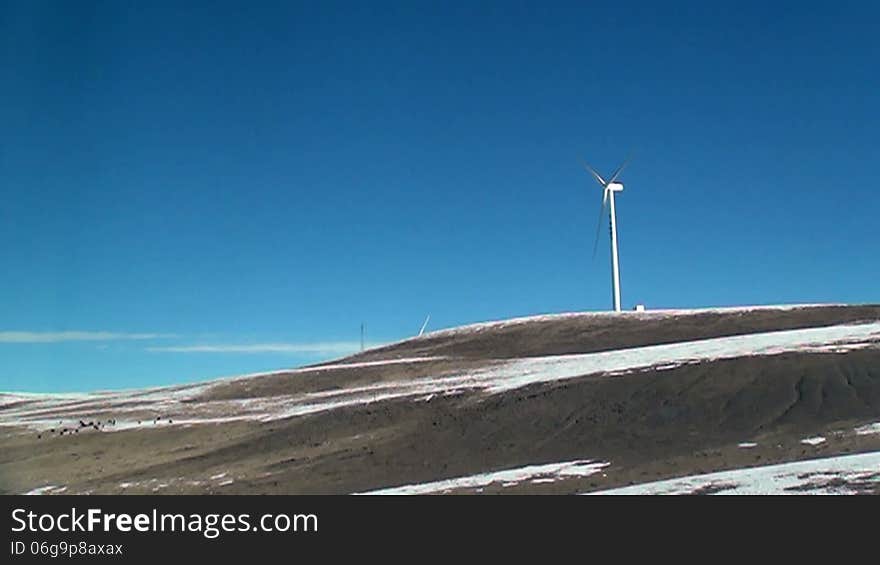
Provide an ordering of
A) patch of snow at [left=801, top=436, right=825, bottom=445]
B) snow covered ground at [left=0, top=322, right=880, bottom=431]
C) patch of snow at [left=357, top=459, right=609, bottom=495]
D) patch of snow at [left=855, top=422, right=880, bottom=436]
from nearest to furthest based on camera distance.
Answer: patch of snow at [left=357, top=459, right=609, bottom=495], patch of snow at [left=801, top=436, right=825, bottom=445], patch of snow at [left=855, top=422, right=880, bottom=436], snow covered ground at [left=0, top=322, right=880, bottom=431]

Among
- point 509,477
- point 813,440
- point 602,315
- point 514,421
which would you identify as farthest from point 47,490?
point 602,315

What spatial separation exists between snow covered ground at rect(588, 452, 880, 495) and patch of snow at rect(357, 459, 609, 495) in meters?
3.06

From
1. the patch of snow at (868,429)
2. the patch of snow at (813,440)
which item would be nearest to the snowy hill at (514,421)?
the patch of snow at (813,440)

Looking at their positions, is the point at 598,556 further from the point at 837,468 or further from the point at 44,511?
the point at 44,511

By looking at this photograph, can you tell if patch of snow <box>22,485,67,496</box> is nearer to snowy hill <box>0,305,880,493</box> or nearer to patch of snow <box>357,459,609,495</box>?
snowy hill <box>0,305,880,493</box>

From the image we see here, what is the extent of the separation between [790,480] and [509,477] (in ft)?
22.1

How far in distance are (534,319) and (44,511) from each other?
4523cm

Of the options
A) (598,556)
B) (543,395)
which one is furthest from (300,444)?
(598,556)

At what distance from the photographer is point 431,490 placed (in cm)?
2162

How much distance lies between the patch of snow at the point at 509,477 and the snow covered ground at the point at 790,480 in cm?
306

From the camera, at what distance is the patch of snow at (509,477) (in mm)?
21812

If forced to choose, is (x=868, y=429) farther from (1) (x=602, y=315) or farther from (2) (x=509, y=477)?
(1) (x=602, y=315)

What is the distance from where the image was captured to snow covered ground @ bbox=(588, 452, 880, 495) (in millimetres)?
17047

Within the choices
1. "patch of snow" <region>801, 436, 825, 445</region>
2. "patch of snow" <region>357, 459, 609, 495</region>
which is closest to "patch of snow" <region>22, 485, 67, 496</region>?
"patch of snow" <region>357, 459, 609, 495</region>
